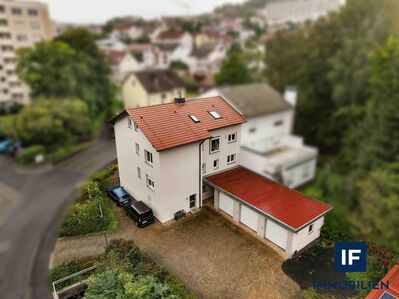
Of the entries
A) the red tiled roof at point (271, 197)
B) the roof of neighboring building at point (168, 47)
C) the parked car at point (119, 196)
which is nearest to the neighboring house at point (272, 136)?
the red tiled roof at point (271, 197)

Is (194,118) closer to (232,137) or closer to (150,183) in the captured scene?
(232,137)

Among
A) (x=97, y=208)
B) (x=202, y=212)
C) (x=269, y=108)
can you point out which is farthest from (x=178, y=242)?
(x=269, y=108)

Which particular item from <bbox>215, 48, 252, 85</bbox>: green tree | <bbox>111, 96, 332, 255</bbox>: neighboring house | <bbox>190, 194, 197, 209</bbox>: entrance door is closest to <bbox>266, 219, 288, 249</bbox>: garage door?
<bbox>111, 96, 332, 255</bbox>: neighboring house

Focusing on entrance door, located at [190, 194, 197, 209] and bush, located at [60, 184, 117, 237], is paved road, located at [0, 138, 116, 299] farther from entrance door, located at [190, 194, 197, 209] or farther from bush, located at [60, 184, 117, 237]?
entrance door, located at [190, 194, 197, 209]

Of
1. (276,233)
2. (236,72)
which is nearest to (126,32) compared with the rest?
(236,72)

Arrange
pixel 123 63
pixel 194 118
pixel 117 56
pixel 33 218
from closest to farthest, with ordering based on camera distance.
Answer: pixel 194 118 → pixel 33 218 → pixel 123 63 → pixel 117 56

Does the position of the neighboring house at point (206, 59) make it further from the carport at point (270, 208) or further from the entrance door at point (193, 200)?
the entrance door at point (193, 200)

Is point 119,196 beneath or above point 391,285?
above
